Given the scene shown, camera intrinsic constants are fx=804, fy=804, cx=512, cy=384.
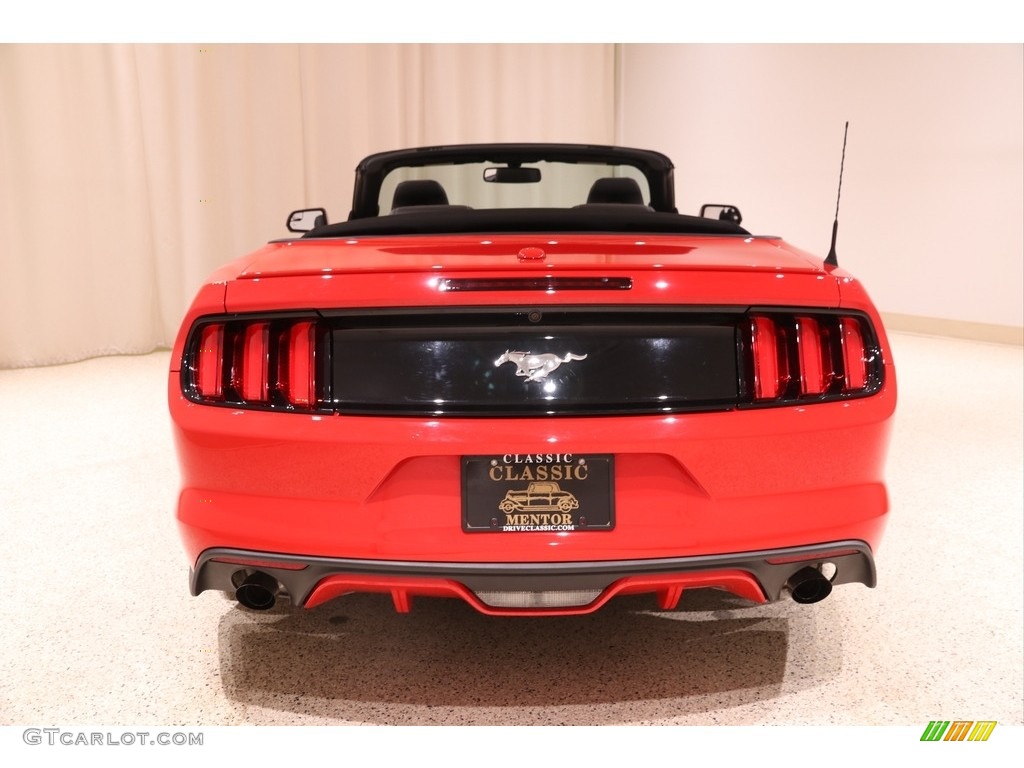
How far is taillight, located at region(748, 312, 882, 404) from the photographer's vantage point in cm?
158

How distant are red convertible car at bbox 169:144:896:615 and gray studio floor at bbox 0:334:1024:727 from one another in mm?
331

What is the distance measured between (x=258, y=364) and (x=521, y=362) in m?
0.52

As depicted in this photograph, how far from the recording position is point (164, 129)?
21.2ft

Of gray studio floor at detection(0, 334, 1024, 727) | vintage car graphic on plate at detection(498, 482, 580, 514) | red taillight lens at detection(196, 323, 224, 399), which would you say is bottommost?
gray studio floor at detection(0, 334, 1024, 727)

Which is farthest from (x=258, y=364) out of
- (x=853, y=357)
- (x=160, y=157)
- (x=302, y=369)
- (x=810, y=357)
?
(x=160, y=157)

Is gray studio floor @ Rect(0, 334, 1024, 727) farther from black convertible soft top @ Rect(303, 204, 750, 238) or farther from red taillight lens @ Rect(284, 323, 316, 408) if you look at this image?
black convertible soft top @ Rect(303, 204, 750, 238)

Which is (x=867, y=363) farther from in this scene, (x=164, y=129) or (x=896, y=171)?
(x=896, y=171)

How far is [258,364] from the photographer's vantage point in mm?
1587

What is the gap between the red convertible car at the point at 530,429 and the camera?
4.93 ft

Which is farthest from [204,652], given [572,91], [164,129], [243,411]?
[572,91]

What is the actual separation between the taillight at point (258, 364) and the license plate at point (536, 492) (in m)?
0.35

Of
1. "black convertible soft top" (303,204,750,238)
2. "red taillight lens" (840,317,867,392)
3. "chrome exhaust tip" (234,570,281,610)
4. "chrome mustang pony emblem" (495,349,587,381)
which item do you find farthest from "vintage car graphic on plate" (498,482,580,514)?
"black convertible soft top" (303,204,750,238)

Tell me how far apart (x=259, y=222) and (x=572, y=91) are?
12.7 ft

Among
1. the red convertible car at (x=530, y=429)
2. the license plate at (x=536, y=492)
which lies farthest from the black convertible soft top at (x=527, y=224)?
the license plate at (x=536, y=492)
